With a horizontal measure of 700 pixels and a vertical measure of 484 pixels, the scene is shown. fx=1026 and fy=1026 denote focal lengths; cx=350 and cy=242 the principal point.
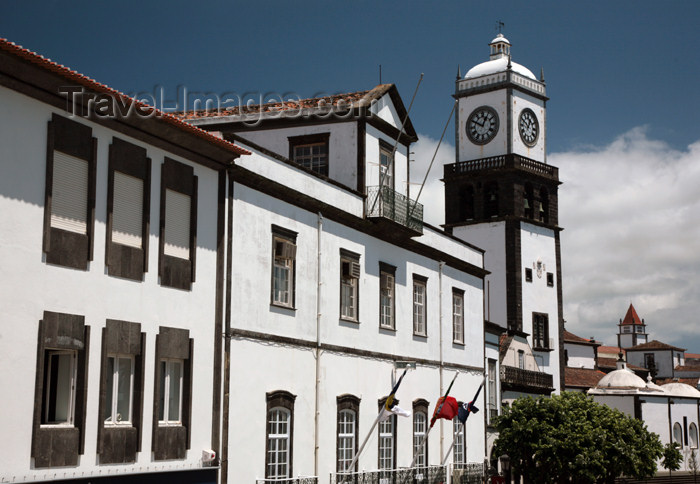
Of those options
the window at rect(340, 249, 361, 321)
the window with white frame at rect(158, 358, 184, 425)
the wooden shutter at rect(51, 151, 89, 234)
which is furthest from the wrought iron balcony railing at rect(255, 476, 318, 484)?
the wooden shutter at rect(51, 151, 89, 234)

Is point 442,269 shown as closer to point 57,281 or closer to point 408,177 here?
point 408,177

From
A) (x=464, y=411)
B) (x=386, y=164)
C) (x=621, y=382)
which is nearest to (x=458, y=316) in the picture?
(x=464, y=411)

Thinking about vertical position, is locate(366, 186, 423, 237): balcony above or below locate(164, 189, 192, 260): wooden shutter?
above

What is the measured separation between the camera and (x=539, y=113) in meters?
63.1

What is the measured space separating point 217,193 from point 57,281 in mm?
5369

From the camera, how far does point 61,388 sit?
16938mm

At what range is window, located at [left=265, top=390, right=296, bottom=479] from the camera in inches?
899

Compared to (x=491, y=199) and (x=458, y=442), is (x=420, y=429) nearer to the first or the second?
(x=458, y=442)

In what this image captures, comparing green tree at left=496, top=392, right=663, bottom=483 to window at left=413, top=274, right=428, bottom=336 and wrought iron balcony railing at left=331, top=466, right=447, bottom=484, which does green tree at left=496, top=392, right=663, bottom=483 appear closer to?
wrought iron balcony railing at left=331, top=466, right=447, bottom=484

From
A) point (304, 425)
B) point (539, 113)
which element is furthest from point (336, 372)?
point (539, 113)

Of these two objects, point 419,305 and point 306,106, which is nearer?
point 306,106

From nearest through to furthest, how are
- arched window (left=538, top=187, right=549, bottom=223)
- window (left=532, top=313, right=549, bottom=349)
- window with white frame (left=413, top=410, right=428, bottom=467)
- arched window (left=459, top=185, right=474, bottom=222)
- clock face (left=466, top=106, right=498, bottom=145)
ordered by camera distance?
window with white frame (left=413, top=410, right=428, bottom=467), window (left=532, top=313, right=549, bottom=349), clock face (left=466, top=106, right=498, bottom=145), arched window (left=538, top=187, right=549, bottom=223), arched window (left=459, top=185, right=474, bottom=222)

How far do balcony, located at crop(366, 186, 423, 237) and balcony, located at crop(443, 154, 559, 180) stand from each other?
3056 cm

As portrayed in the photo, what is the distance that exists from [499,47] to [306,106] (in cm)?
3732
